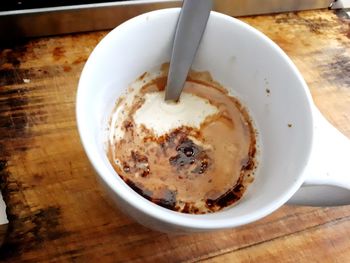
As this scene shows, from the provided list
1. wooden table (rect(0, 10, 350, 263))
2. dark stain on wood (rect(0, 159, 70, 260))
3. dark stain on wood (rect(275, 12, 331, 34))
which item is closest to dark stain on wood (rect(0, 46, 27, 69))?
wooden table (rect(0, 10, 350, 263))

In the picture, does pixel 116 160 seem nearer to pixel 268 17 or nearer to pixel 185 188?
pixel 185 188

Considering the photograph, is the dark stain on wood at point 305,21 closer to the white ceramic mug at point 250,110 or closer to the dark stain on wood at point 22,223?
the white ceramic mug at point 250,110

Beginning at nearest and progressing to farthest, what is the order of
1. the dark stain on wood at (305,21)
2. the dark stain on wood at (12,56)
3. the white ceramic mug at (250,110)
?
1. the white ceramic mug at (250,110)
2. the dark stain on wood at (12,56)
3. the dark stain on wood at (305,21)

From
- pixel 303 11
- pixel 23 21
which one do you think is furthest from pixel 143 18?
pixel 303 11

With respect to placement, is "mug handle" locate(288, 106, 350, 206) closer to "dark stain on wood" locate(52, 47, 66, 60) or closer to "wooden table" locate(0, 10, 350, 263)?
"wooden table" locate(0, 10, 350, 263)

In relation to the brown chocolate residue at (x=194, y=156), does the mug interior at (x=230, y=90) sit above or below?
above

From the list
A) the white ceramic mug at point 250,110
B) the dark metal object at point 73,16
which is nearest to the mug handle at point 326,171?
the white ceramic mug at point 250,110

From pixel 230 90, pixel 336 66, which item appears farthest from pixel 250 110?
pixel 336 66
